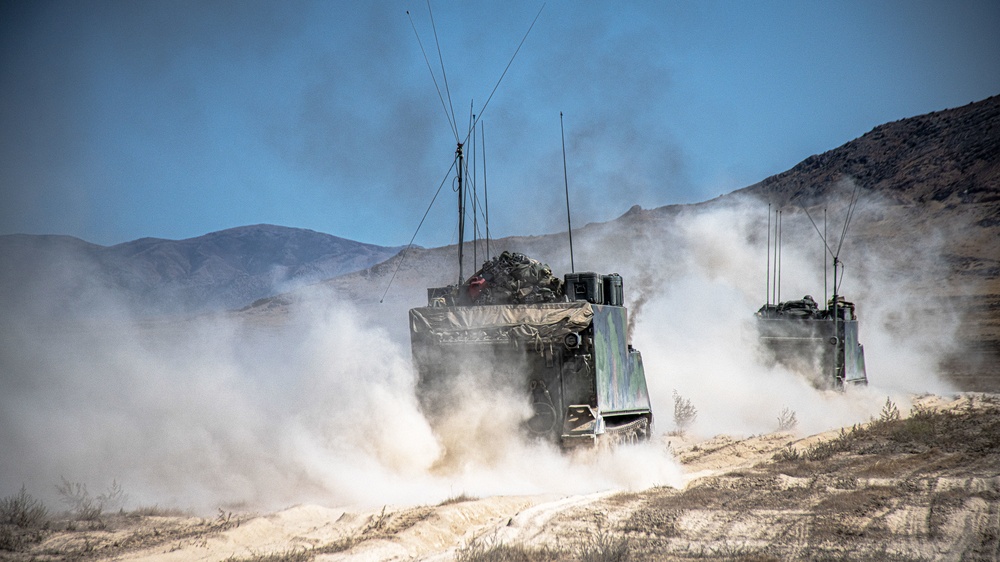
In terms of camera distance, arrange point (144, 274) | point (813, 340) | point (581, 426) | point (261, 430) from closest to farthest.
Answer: point (581, 426), point (261, 430), point (813, 340), point (144, 274)

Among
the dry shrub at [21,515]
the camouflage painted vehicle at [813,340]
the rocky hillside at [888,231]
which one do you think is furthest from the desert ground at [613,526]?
the rocky hillside at [888,231]

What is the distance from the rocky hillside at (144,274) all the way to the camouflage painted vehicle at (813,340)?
19.7 metres

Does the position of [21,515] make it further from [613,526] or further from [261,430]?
[613,526]

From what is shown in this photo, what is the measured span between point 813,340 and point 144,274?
14342cm

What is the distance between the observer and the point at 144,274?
503 ft

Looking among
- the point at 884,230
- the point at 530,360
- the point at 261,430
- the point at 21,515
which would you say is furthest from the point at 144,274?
the point at 21,515

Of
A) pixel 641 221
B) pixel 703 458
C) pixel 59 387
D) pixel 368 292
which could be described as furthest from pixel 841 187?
pixel 59 387

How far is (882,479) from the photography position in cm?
1306

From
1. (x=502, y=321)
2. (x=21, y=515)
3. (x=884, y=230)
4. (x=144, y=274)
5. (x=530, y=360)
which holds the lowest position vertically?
(x=21, y=515)

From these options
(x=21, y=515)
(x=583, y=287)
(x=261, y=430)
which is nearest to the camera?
(x=21, y=515)

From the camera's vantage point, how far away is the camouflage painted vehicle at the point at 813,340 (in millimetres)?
28422

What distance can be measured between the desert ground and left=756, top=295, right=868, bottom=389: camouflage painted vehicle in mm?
14836

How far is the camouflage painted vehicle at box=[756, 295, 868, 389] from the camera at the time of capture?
93.2 feet

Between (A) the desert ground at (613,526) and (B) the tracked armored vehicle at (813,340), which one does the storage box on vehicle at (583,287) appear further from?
(B) the tracked armored vehicle at (813,340)
